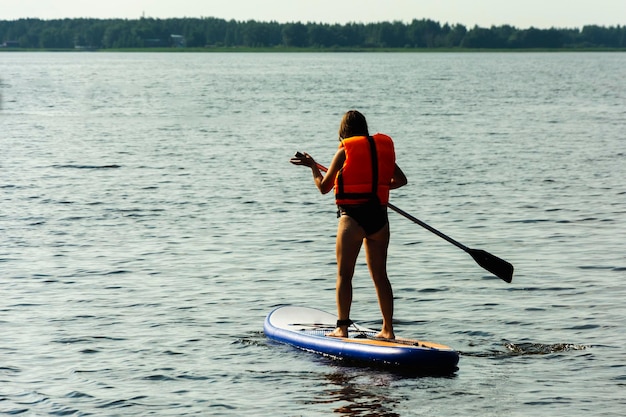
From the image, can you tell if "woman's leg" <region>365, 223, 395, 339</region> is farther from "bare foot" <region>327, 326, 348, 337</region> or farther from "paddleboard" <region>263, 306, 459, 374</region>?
"bare foot" <region>327, 326, 348, 337</region>

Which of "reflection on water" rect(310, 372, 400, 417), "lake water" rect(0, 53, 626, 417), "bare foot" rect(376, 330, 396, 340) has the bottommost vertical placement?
"lake water" rect(0, 53, 626, 417)

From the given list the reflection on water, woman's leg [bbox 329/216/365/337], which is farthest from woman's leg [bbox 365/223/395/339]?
the reflection on water

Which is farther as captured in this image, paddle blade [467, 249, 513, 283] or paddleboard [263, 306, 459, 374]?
paddle blade [467, 249, 513, 283]

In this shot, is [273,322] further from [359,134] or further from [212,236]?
[212,236]

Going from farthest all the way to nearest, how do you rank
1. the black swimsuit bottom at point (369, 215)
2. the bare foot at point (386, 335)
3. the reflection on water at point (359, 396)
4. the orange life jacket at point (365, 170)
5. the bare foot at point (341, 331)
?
the bare foot at point (341, 331), the bare foot at point (386, 335), the black swimsuit bottom at point (369, 215), the orange life jacket at point (365, 170), the reflection on water at point (359, 396)

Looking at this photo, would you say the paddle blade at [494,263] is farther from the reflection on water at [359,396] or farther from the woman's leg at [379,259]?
the reflection on water at [359,396]

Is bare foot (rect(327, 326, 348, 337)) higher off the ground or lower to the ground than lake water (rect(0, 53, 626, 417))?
higher

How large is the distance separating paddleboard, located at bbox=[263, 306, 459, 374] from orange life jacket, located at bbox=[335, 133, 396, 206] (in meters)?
1.30

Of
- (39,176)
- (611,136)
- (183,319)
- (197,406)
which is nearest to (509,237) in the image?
(183,319)

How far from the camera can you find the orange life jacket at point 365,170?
977 centimetres

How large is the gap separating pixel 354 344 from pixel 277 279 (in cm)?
436

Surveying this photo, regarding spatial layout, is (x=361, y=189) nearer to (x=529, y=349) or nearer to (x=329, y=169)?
(x=329, y=169)

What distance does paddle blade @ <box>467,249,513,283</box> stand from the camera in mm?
11289

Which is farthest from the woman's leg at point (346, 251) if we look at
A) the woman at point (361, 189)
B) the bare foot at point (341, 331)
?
the bare foot at point (341, 331)
